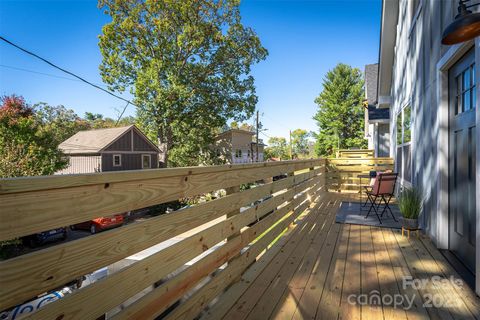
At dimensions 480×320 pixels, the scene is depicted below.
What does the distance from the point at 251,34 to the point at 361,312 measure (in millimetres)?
21206

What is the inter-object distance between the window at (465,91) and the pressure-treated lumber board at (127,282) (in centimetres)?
291

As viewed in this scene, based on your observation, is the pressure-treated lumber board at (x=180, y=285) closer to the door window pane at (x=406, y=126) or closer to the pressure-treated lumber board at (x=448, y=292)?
the pressure-treated lumber board at (x=448, y=292)

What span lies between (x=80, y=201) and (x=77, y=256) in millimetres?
207

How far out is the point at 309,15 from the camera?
13578mm

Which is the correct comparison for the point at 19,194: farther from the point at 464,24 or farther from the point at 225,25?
the point at 225,25

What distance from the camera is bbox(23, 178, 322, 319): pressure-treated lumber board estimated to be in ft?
3.28

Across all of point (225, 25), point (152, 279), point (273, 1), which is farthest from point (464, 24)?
point (225, 25)

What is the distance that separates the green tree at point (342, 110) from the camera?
2642 cm

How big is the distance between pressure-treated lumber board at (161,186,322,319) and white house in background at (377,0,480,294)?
192 centimetres

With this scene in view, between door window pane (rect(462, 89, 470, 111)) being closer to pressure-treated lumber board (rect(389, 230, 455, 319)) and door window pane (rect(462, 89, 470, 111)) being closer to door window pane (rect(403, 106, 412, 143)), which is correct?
pressure-treated lumber board (rect(389, 230, 455, 319))

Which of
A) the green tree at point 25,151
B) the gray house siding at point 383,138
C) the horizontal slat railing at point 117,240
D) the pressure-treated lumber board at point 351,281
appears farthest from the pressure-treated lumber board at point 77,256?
the gray house siding at point 383,138

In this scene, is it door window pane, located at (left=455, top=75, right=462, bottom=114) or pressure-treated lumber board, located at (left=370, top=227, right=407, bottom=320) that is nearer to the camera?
pressure-treated lumber board, located at (left=370, top=227, right=407, bottom=320)

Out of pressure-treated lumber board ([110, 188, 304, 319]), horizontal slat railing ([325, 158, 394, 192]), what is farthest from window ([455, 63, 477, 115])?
horizontal slat railing ([325, 158, 394, 192])

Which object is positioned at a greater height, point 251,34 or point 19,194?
point 251,34
